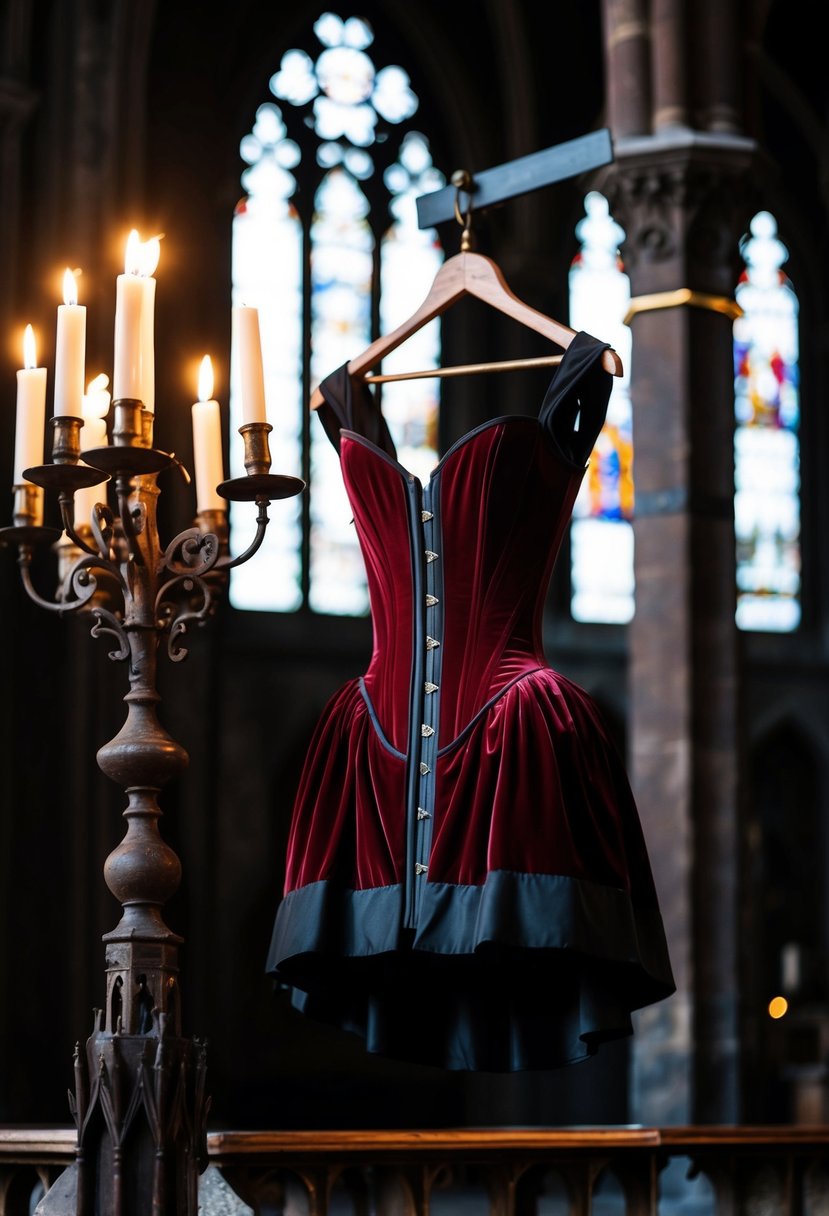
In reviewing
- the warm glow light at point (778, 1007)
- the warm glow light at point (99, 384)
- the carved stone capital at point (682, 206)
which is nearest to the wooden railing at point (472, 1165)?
the warm glow light at point (99, 384)

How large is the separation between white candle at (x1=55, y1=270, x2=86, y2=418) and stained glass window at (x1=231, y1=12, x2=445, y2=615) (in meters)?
8.39

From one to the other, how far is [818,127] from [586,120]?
5.91 feet

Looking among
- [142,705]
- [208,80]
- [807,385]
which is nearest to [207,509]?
[142,705]

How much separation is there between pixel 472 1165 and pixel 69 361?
2.04m

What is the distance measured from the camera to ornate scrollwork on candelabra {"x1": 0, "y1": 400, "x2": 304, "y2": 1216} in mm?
3119

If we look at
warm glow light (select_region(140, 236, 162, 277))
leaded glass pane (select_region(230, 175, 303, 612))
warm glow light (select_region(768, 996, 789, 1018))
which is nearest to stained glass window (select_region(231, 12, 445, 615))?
leaded glass pane (select_region(230, 175, 303, 612))

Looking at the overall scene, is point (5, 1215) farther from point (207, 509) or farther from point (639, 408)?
point (639, 408)

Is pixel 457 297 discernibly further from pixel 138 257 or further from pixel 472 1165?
pixel 472 1165

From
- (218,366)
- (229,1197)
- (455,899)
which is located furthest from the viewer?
(218,366)

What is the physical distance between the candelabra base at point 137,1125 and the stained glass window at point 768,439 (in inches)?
415

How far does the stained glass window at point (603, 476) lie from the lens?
505 inches

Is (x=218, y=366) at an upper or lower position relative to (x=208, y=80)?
lower

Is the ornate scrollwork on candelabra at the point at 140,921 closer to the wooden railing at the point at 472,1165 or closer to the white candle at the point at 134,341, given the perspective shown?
the white candle at the point at 134,341

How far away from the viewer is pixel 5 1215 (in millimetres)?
Answer: 3975
